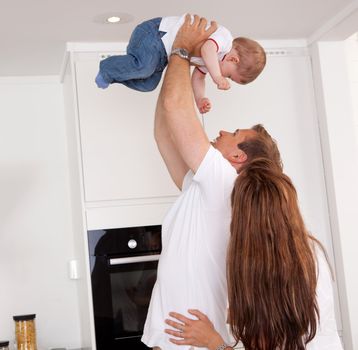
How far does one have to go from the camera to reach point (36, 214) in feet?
11.8

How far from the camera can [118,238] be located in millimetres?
3102

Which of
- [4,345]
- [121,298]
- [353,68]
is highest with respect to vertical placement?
[353,68]

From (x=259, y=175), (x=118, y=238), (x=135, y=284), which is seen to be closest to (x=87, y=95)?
(x=118, y=238)

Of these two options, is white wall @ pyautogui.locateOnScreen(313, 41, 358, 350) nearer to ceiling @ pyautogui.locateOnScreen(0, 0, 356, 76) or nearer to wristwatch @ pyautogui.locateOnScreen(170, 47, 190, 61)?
ceiling @ pyautogui.locateOnScreen(0, 0, 356, 76)

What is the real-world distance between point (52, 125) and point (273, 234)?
2331mm

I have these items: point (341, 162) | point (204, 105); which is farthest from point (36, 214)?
point (204, 105)

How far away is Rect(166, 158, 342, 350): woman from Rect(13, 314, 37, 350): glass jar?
1860 mm

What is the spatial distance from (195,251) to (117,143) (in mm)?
1536

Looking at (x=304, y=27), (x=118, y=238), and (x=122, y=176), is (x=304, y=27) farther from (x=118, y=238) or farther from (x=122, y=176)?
(x=118, y=238)

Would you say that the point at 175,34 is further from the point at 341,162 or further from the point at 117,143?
the point at 341,162

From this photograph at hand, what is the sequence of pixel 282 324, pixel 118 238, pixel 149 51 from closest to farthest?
pixel 282 324 < pixel 149 51 < pixel 118 238

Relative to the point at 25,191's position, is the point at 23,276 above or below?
below

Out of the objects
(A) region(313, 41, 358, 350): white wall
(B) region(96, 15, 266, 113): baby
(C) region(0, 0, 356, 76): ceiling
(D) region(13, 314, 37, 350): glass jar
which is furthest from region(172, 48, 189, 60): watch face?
(D) region(13, 314, 37, 350): glass jar

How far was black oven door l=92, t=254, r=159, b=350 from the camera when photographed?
3020mm
